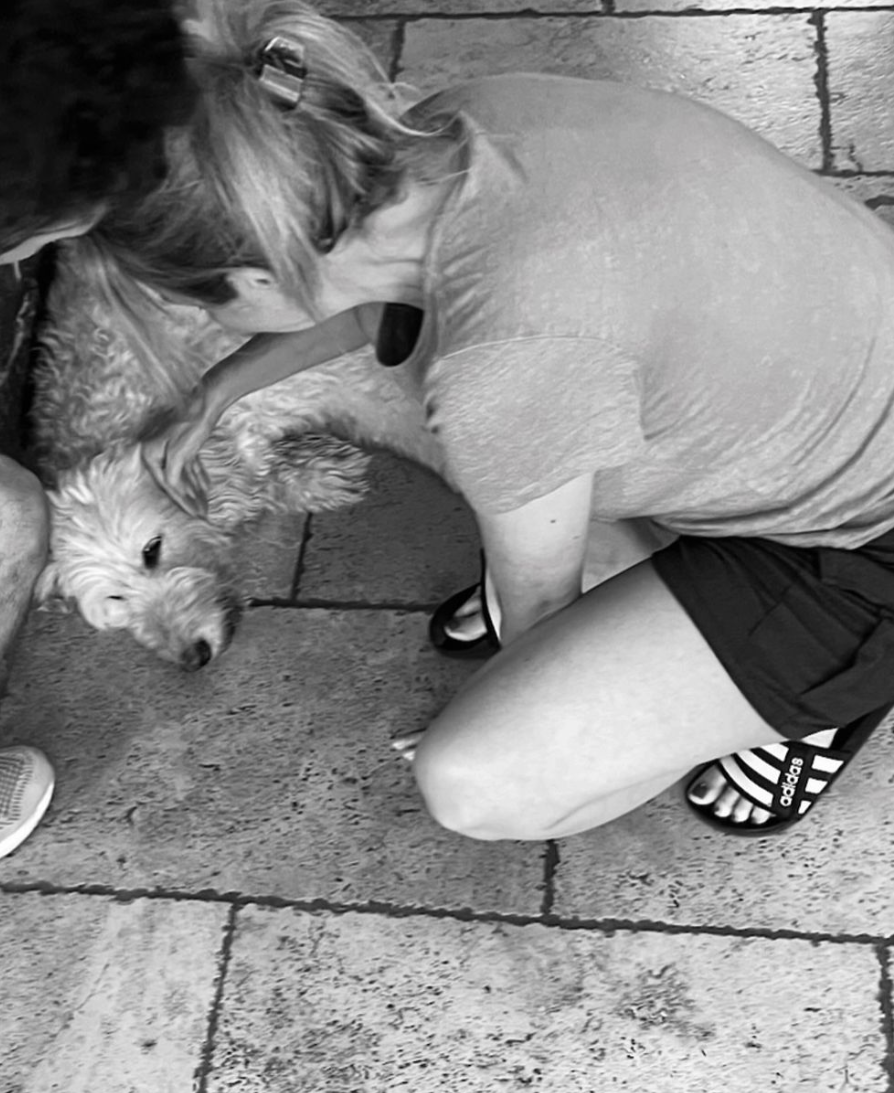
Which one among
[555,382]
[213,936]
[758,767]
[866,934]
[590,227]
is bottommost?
[213,936]

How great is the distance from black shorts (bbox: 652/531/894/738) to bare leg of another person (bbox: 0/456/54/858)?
1289 millimetres

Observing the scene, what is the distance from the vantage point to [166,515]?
8.56 feet

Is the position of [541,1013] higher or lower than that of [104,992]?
higher

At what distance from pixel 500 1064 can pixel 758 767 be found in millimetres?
637

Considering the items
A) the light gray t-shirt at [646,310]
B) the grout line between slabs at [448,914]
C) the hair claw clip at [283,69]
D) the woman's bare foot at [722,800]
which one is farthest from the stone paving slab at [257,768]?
the hair claw clip at [283,69]

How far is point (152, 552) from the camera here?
8.60 ft

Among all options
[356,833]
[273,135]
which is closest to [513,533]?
[273,135]

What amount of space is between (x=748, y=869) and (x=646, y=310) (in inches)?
43.8

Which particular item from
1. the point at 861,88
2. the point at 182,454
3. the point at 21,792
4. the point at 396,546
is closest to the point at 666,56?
the point at 861,88

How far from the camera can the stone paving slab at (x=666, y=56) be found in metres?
3.14

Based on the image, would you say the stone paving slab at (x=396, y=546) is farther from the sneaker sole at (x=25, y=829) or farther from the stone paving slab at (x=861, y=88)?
the stone paving slab at (x=861, y=88)

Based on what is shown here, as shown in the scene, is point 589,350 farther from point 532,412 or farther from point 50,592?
point 50,592

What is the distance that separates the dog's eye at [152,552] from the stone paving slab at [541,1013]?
2.81ft

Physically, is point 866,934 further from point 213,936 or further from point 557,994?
point 213,936
